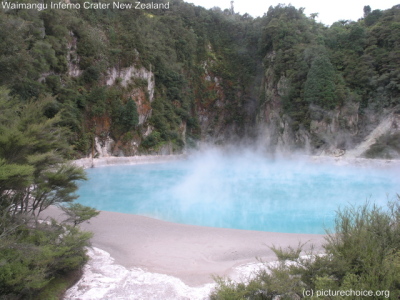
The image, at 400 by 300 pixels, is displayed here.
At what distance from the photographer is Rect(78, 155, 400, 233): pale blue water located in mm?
9375

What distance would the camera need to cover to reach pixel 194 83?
126ft

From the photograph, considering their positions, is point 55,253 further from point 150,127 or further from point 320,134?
point 320,134

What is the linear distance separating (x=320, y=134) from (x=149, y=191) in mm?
19805

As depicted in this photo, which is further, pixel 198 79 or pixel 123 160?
pixel 198 79

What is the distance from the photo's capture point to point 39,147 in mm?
5453

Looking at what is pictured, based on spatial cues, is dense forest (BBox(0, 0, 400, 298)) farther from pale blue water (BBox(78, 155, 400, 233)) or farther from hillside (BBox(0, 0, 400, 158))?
pale blue water (BBox(78, 155, 400, 233))

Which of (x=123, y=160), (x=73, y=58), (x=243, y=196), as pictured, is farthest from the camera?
(x=123, y=160)

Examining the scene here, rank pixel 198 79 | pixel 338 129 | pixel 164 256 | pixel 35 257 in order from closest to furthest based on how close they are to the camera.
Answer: pixel 35 257 → pixel 164 256 → pixel 338 129 → pixel 198 79

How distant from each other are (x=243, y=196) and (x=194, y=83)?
28.1 meters

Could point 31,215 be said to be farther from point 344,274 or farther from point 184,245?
point 344,274

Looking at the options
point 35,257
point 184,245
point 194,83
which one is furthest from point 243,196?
point 194,83

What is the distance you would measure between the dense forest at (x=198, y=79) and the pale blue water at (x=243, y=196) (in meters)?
3.87

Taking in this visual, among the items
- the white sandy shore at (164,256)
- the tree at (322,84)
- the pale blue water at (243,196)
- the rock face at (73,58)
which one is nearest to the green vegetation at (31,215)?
the white sandy shore at (164,256)

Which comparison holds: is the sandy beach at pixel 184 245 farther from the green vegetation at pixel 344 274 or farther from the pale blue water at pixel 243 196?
the green vegetation at pixel 344 274
